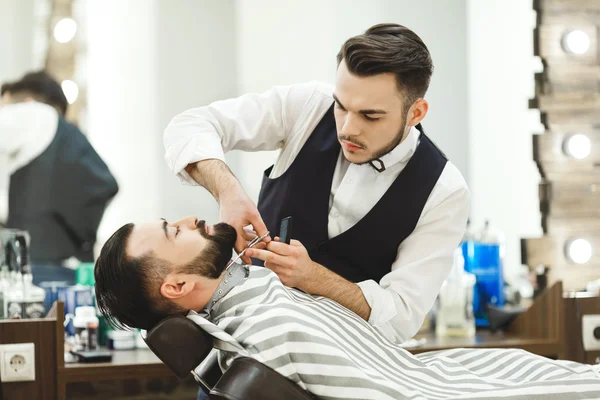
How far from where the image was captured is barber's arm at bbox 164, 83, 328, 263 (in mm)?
1914

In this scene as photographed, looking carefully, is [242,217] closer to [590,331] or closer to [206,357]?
[206,357]

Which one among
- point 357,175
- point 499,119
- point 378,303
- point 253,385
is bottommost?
point 253,385

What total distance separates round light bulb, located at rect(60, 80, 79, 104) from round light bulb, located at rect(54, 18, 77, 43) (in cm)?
15

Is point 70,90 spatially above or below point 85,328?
above

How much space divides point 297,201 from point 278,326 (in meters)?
0.52

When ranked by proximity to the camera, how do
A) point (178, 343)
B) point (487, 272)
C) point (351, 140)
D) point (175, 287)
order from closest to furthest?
point (178, 343)
point (175, 287)
point (351, 140)
point (487, 272)

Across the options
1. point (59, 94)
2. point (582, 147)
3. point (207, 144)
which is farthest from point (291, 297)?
point (582, 147)

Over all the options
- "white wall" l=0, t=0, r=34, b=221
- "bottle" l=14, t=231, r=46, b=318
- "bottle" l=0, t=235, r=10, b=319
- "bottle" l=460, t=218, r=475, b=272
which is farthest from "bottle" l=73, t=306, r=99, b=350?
"bottle" l=460, t=218, r=475, b=272

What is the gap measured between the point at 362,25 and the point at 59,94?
49.4 inches

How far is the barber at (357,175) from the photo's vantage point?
196 centimetres

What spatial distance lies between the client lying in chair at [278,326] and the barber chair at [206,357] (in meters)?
0.04

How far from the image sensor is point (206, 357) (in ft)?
5.90

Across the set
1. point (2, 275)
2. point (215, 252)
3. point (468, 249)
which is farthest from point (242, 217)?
point (468, 249)

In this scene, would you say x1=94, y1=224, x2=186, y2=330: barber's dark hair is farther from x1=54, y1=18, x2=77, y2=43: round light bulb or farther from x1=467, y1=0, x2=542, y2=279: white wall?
x1=467, y1=0, x2=542, y2=279: white wall
